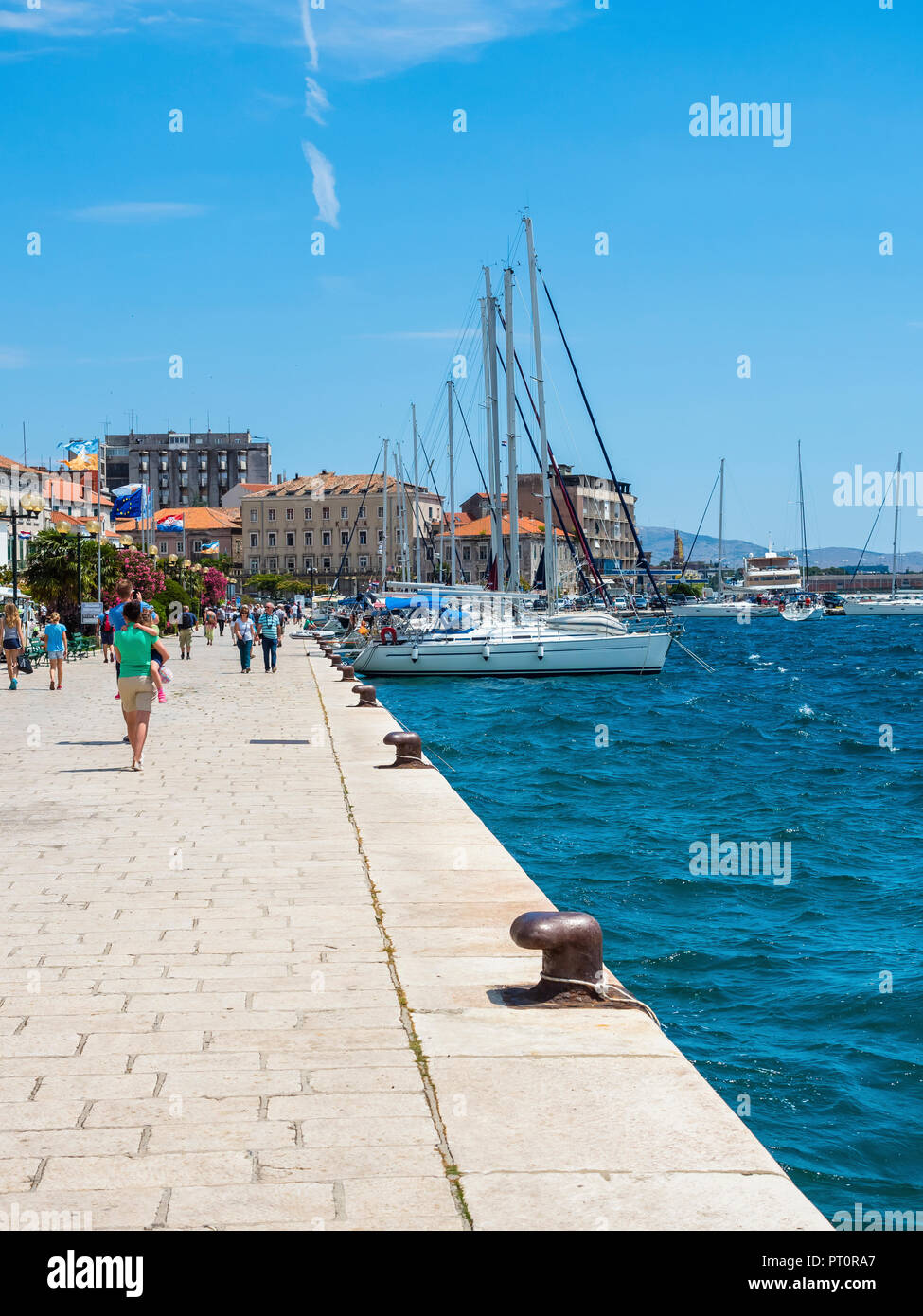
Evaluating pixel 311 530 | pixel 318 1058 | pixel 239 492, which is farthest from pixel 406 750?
pixel 239 492

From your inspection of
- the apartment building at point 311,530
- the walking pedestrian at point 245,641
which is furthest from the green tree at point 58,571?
the apartment building at point 311,530

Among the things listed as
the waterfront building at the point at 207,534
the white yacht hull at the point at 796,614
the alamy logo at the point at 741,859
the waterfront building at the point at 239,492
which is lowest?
the white yacht hull at the point at 796,614

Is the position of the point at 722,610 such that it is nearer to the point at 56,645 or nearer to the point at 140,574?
the point at 140,574

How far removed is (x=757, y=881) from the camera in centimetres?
1336

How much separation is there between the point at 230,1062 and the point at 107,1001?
3.47ft

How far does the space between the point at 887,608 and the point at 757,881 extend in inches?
5569

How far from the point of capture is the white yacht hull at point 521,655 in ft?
131

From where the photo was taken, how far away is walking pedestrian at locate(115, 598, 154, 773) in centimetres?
1386

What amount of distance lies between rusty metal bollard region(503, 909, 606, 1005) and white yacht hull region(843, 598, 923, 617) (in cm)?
14806

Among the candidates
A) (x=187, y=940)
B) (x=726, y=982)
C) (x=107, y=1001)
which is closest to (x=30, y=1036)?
(x=107, y=1001)

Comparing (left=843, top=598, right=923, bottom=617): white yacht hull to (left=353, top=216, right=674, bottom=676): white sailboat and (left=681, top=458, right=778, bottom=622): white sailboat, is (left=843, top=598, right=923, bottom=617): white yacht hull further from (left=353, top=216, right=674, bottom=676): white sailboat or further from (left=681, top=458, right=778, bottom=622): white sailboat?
(left=353, top=216, right=674, bottom=676): white sailboat

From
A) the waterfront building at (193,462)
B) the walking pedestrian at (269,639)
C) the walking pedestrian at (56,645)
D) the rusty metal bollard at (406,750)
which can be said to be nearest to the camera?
the rusty metal bollard at (406,750)
